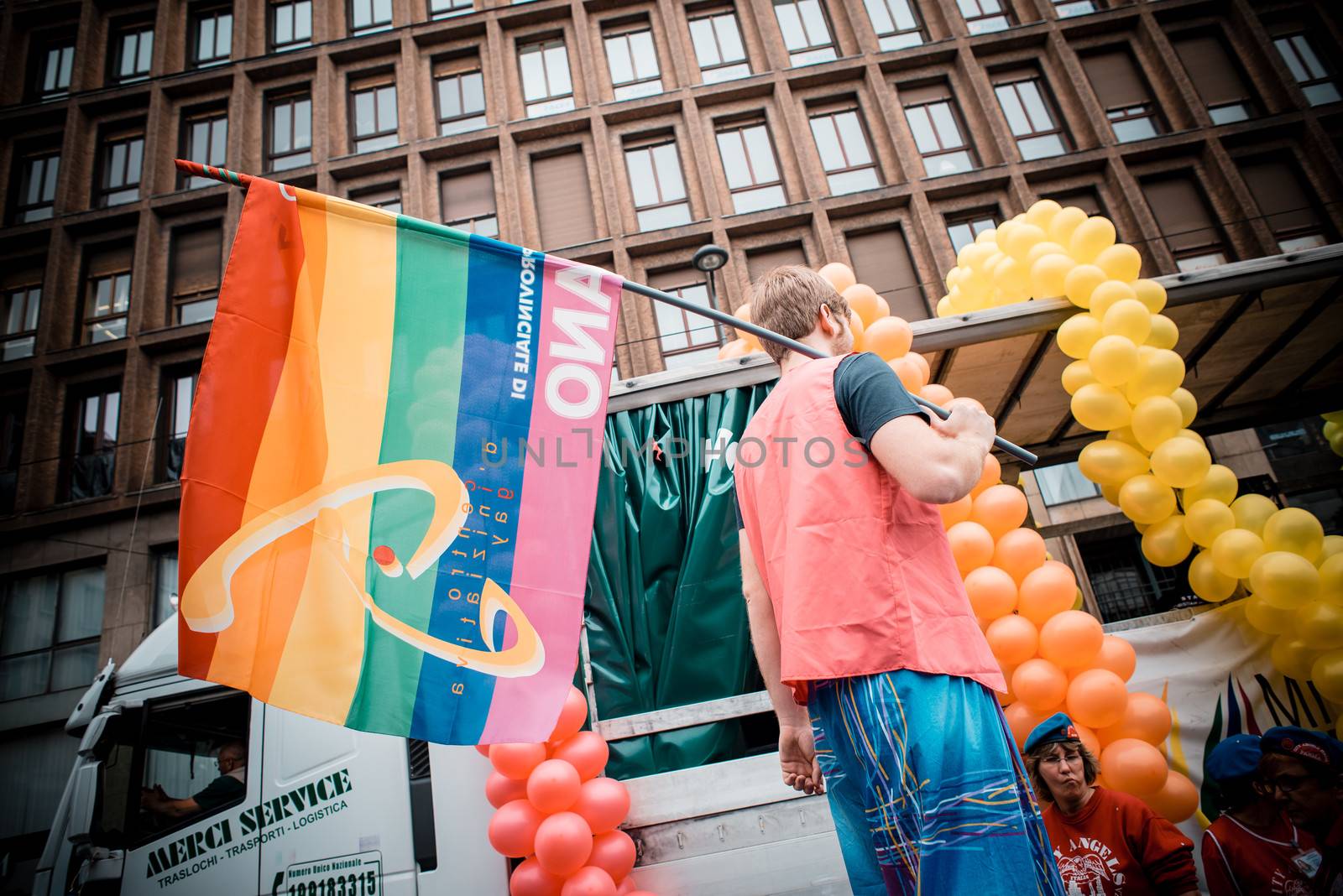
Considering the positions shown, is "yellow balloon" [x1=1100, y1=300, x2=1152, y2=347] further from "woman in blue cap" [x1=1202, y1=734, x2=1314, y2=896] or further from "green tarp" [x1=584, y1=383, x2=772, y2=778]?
"woman in blue cap" [x1=1202, y1=734, x2=1314, y2=896]

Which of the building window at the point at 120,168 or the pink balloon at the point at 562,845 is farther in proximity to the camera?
the building window at the point at 120,168

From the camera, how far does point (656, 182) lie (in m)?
15.8

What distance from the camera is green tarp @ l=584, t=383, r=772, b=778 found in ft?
14.0

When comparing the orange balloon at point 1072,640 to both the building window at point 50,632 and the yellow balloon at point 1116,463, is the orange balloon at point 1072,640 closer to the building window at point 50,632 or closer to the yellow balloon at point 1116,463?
the yellow balloon at point 1116,463

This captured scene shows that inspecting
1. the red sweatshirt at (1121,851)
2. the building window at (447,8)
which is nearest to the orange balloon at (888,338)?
the red sweatshirt at (1121,851)

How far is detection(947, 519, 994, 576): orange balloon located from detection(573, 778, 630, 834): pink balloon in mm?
2142

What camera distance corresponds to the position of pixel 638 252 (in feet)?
49.3

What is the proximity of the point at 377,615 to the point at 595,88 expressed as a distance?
54.4 feet

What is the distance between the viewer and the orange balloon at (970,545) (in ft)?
12.9

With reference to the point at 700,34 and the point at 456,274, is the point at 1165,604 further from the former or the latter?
the point at 700,34

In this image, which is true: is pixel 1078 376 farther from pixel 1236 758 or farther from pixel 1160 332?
pixel 1236 758

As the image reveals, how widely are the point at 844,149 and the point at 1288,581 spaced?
1405cm

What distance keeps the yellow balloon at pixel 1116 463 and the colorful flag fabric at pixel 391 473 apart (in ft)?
12.1

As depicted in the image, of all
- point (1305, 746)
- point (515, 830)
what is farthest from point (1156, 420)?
point (515, 830)
